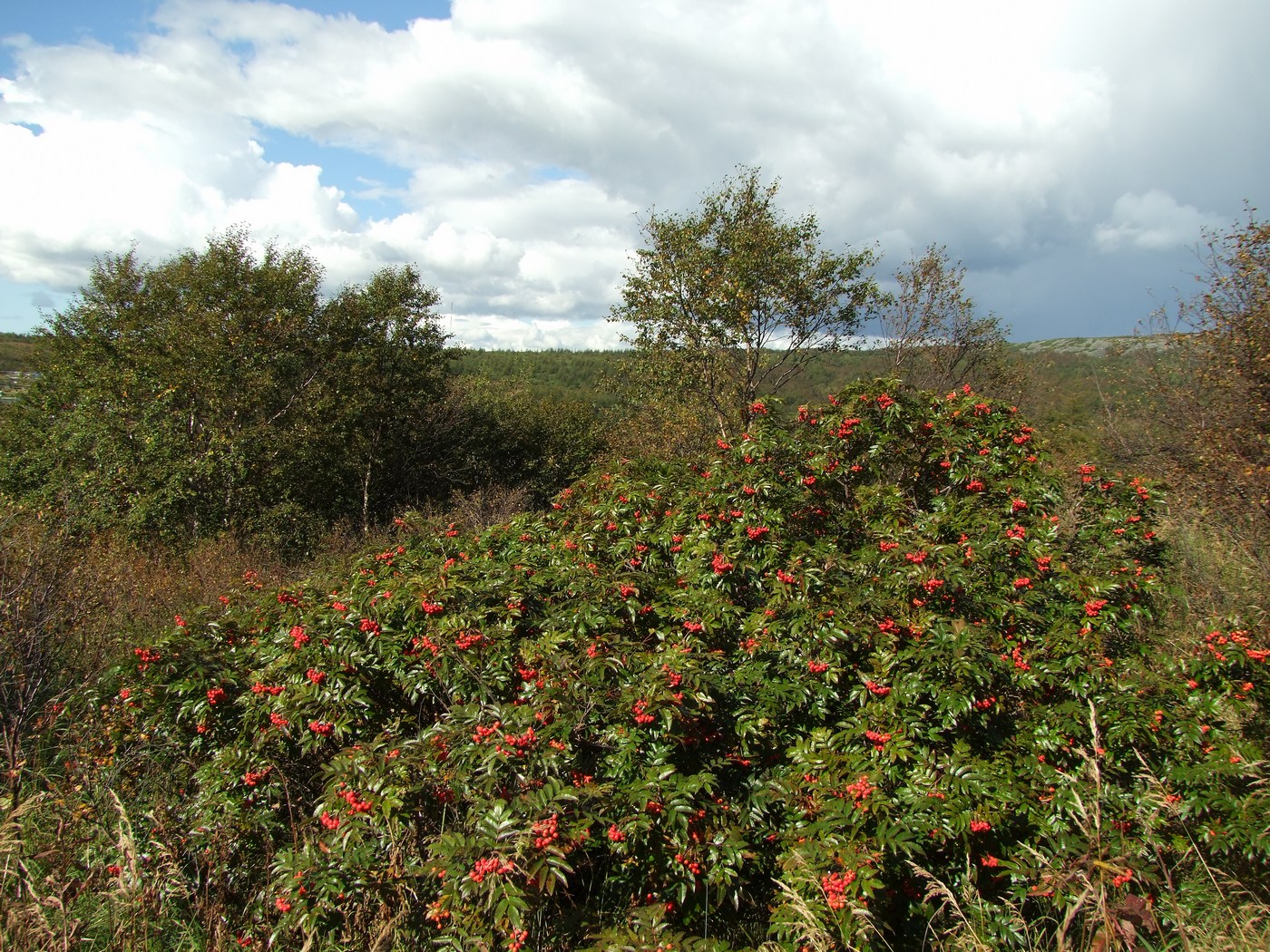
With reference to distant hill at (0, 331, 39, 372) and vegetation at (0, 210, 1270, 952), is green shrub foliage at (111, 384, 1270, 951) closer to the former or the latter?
vegetation at (0, 210, 1270, 952)

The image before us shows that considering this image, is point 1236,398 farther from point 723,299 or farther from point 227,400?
point 227,400

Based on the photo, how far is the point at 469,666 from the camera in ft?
9.40

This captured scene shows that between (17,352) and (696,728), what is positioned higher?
(17,352)

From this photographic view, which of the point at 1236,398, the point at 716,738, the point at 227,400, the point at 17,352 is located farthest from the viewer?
the point at 17,352

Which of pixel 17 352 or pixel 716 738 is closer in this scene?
pixel 716 738

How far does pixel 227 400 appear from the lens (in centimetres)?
1326

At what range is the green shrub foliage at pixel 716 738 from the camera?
2.37m

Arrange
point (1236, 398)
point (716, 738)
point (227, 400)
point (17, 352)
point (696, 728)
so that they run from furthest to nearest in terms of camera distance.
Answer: point (17, 352)
point (227, 400)
point (1236, 398)
point (716, 738)
point (696, 728)

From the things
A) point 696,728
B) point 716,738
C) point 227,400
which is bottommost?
point 716,738

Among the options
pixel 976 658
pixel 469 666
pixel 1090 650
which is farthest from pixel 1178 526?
pixel 469 666

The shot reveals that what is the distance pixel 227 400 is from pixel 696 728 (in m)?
13.6

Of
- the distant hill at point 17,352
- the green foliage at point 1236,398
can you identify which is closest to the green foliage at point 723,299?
the green foliage at point 1236,398

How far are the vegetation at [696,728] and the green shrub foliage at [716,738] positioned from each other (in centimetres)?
2

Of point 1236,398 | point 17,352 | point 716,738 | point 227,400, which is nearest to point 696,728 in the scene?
point 716,738
